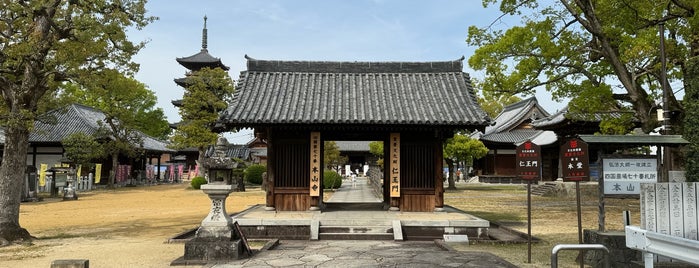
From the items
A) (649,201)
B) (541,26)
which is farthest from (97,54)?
(541,26)

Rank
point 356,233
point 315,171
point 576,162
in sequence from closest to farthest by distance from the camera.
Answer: point 576,162 → point 356,233 → point 315,171

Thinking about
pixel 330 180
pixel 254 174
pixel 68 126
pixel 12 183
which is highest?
pixel 68 126

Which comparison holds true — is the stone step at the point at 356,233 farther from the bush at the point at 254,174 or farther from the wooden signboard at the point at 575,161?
the bush at the point at 254,174

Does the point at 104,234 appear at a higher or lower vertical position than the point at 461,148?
lower

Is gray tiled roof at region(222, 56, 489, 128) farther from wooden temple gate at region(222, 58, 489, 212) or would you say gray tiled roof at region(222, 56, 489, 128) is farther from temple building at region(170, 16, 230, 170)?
temple building at region(170, 16, 230, 170)

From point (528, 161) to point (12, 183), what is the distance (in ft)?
36.5

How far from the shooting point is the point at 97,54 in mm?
12266

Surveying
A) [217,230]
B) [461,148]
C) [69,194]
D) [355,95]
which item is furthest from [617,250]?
[461,148]

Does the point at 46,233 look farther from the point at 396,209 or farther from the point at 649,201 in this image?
the point at 649,201

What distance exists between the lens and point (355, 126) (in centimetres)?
1251

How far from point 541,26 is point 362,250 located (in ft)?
37.1

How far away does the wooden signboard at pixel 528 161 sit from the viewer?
841 centimetres

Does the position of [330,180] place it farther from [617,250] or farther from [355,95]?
[617,250]

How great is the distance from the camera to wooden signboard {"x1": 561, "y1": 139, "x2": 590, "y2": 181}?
7.20 m
